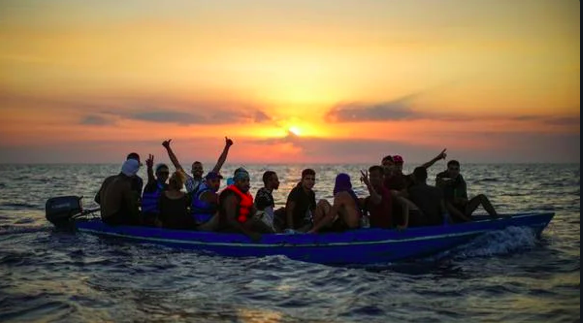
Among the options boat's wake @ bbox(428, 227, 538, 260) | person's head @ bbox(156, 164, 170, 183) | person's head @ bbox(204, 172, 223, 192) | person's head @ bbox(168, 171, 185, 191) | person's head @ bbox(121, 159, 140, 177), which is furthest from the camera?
person's head @ bbox(156, 164, 170, 183)

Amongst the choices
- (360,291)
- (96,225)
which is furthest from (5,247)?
(360,291)

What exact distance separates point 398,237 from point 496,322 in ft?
13.8

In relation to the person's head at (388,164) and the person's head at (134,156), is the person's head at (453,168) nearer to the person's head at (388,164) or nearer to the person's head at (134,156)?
the person's head at (388,164)

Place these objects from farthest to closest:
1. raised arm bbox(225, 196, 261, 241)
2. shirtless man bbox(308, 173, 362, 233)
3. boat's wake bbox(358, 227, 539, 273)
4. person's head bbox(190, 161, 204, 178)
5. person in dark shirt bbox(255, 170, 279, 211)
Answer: person's head bbox(190, 161, 204, 178) → person in dark shirt bbox(255, 170, 279, 211) → boat's wake bbox(358, 227, 539, 273) → raised arm bbox(225, 196, 261, 241) → shirtless man bbox(308, 173, 362, 233)

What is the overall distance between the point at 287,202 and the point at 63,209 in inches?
286

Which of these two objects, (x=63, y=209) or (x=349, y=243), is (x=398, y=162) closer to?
(x=349, y=243)

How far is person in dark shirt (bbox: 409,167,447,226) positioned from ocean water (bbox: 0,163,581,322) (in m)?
0.87

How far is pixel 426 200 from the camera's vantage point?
12.9m

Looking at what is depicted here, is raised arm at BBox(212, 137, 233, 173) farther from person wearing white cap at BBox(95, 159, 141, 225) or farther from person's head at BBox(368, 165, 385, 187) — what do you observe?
person's head at BBox(368, 165, 385, 187)

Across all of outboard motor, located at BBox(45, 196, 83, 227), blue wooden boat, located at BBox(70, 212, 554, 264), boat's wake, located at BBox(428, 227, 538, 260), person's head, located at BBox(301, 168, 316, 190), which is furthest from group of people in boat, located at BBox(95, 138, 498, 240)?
outboard motor, located at BBox(45, 196, 83, 227)

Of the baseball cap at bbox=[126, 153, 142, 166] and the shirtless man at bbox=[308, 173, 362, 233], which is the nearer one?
the shirtless man at bbox=[308, 173, 362, 233]

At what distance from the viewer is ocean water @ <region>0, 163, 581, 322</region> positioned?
28.7 feet

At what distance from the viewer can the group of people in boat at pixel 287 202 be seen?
12281 millimetres

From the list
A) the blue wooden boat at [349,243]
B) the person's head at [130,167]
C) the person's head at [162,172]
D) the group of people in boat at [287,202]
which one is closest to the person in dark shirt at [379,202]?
the group of people in boat at [287,202]
